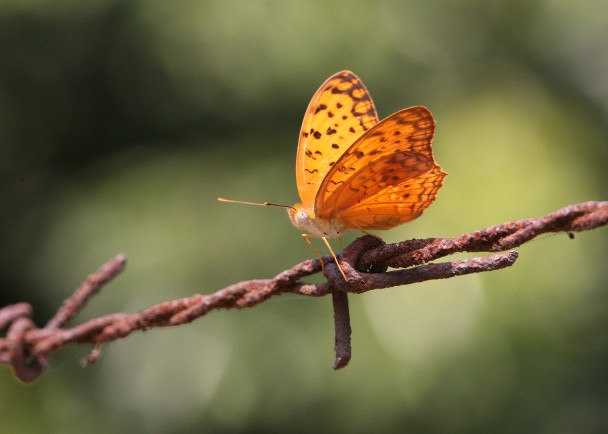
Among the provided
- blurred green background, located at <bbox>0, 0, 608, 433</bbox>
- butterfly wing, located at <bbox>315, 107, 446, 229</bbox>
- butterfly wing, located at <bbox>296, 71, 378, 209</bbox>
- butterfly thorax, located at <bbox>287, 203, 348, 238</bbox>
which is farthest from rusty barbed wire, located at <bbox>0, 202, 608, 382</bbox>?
blurred green background, located at <bbox>0, 0, 608, 433</bbox>

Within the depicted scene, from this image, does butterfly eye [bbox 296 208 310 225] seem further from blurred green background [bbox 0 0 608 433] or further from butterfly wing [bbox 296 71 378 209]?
blurred green background [bbox 0 0 608 433]

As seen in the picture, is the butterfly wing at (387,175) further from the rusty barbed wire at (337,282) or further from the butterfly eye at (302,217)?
the rusty barbed wire at (337,282)

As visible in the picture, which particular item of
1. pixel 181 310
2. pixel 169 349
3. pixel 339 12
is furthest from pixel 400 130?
pixel 339 12

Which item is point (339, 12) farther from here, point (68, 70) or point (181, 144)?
point (68, 70)

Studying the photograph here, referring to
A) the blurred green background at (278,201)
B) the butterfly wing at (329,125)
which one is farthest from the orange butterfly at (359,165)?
the blurred green background at (278,201)

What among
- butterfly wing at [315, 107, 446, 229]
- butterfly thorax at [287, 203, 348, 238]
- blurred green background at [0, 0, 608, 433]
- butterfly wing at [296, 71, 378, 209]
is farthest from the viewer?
blurred green background at [0, 0, 608, 433]

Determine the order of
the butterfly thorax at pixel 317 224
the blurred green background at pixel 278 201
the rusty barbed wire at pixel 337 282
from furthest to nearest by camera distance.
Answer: the blurred green background at pixel 278 201 → the butterfly thorax at pixel 317 224 → the rusty barbed wire at pixel 337 282

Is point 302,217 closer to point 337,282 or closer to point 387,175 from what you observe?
point 387,175

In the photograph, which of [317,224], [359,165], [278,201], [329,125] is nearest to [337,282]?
[359,165]
